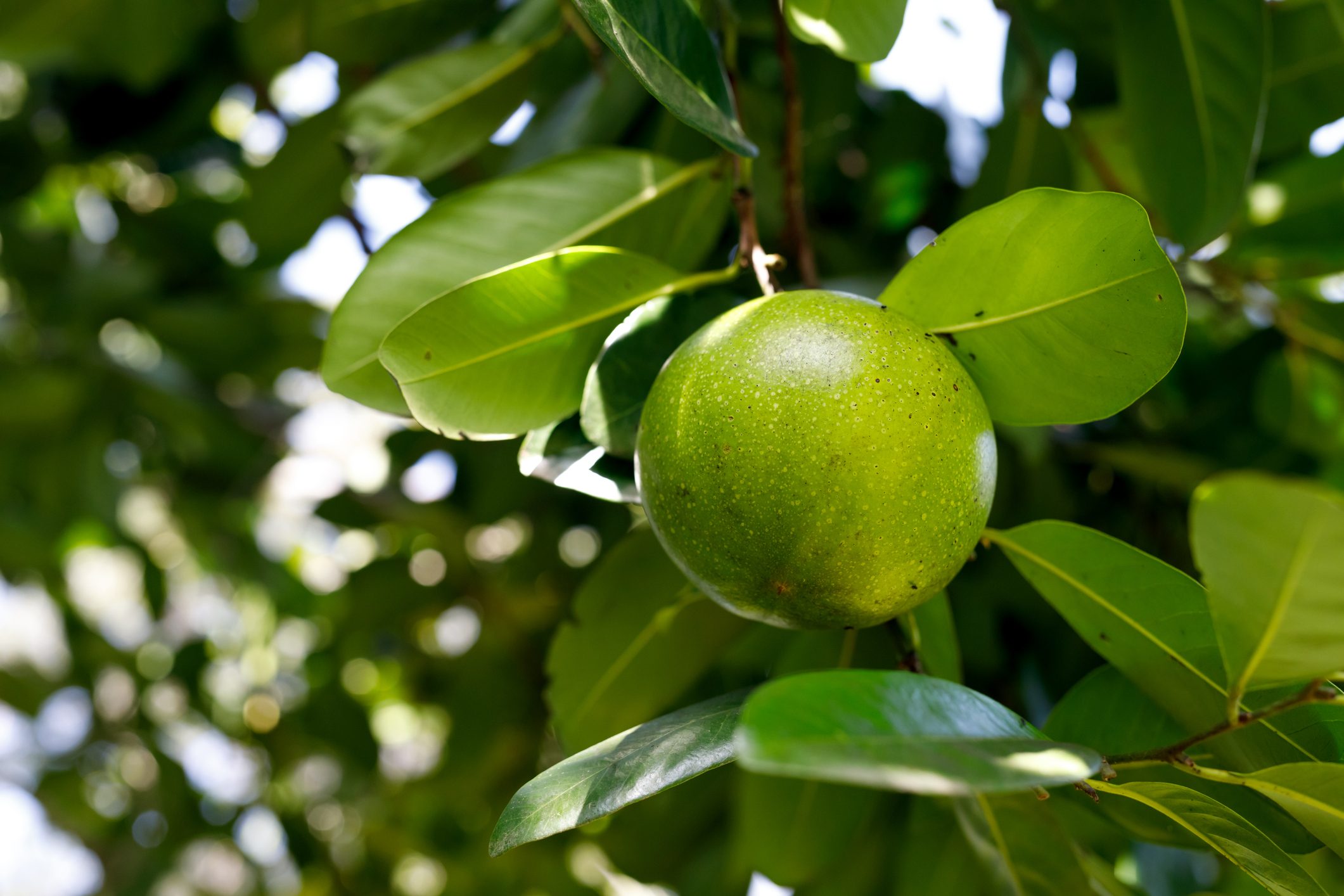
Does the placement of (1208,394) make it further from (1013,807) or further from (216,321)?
(216,321)

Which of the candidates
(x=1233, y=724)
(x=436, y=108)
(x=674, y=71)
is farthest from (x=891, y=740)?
(x=436, y=108)

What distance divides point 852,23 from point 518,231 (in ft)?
1.12

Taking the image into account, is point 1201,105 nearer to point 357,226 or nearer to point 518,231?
point 518,231

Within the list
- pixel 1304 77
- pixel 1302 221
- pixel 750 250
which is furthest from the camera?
pixel 1302 221

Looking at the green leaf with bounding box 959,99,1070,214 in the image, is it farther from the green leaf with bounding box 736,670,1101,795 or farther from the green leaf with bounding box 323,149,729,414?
the green leaf with bounding box 736,670,1101,795

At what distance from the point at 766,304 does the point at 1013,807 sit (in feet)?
1.80

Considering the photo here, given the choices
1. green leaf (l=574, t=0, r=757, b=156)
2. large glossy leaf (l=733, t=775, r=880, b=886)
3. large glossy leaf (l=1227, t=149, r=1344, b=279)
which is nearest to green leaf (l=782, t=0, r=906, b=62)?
green leaf (l=574, t=0, r=757, b=156)

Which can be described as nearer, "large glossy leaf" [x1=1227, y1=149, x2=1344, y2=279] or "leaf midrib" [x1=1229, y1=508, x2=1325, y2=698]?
"leaf midrib" [x1=1229, y1=508, x2=1325, y2=698]

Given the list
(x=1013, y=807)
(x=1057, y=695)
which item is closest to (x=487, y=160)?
(x=1013, y=807)

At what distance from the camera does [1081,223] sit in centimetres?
64

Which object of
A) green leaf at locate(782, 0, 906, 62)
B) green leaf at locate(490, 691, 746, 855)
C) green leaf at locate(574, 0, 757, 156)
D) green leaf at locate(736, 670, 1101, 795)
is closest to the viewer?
green leaf at locate(736, 670, 1101, 795)

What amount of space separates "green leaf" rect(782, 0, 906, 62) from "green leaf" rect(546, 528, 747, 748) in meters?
0.51

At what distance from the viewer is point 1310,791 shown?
1.98 ft

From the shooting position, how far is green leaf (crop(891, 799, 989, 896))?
1026 millimetres
